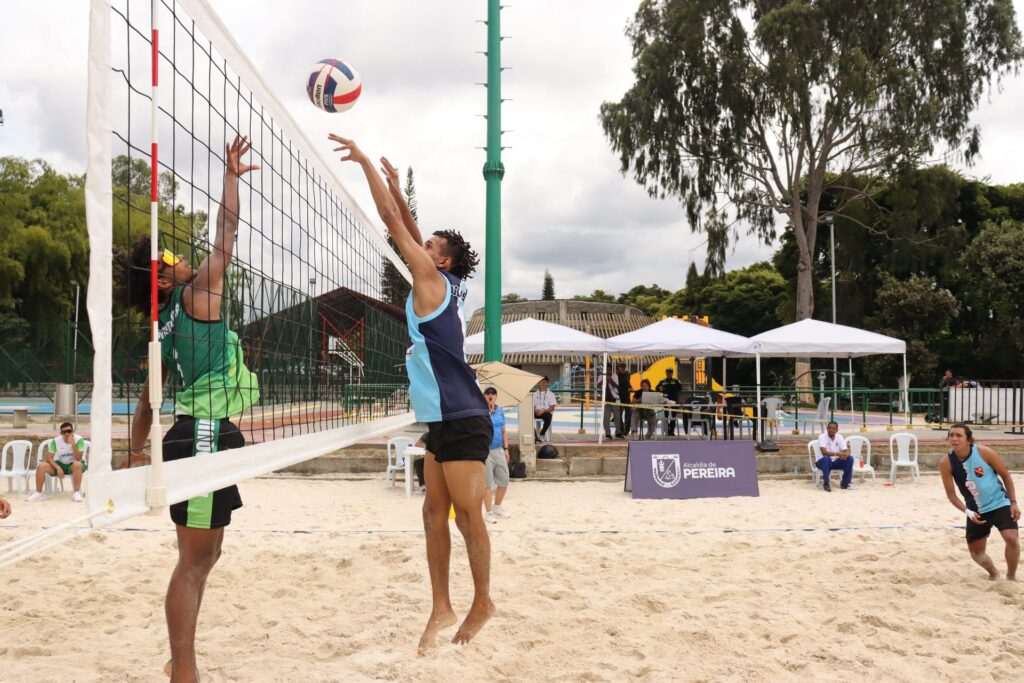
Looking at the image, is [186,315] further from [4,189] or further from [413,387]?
[4,189]

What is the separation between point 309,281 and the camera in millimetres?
4238

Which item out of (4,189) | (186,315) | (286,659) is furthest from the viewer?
(4,189)

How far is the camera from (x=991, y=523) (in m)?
5.11

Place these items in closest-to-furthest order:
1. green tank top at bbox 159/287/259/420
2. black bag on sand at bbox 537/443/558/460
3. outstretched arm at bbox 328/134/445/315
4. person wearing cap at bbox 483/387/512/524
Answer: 1. green tank top at bbox 159/287/259/420
2. outstretched arm at bbox 328/134/445/315
3. person wearing cap at bbox 483/387/512/524
4. black bag on sand at bbox 537/443/558/460

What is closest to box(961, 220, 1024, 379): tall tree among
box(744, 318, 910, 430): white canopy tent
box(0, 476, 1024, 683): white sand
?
box(744, 318, 910, 430): white canopy tent

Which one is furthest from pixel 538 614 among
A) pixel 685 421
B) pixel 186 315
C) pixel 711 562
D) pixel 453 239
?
pixel 685 421

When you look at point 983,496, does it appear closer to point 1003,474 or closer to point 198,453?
point 1003,474

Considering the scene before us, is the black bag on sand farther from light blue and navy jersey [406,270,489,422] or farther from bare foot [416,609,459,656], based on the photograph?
light blue and navy jersey [406,270,489,422]

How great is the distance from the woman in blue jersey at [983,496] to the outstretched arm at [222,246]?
442 centimetres

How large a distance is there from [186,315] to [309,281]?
4.83ft

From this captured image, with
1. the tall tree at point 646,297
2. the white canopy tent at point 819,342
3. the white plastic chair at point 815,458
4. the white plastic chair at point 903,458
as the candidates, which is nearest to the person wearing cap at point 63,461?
the white plastic chair at point 815,458

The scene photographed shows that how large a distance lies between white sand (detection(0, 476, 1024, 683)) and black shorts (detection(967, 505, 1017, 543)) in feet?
0.76

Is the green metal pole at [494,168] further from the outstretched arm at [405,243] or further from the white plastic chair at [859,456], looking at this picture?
the outstretched arm at [405,243]

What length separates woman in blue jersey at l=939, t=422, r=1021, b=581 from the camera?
4.95 meters
